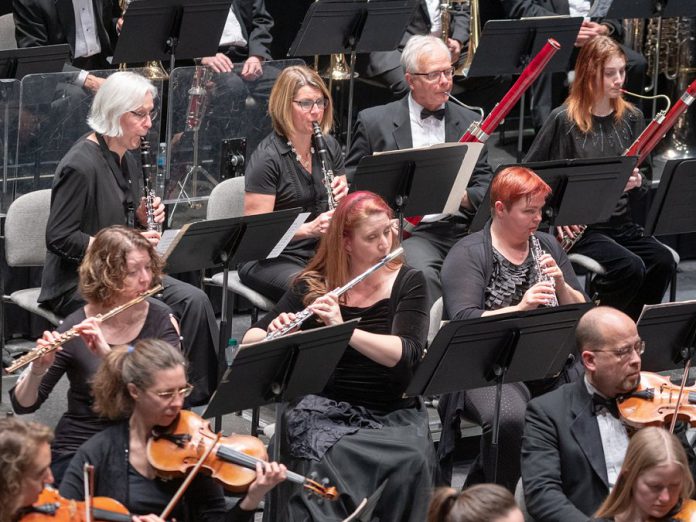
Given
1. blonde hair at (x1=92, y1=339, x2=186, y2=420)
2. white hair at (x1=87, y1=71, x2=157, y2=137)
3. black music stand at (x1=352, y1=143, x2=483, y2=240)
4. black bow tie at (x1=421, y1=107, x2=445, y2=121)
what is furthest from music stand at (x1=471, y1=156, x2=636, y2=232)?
blonde hair at (x1=92, y1=339, x2=186, y2=420)

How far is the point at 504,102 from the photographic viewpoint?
5.59 metres

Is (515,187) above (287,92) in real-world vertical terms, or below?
below

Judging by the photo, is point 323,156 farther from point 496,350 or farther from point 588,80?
point 496,350

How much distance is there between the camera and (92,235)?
16.4ft

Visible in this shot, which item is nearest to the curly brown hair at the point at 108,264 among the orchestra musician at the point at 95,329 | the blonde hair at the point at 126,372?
the orchestra musician at the point at 95,329

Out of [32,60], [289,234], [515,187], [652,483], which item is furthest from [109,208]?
[652,483]

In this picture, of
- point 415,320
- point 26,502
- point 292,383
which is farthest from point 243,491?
point 415,320

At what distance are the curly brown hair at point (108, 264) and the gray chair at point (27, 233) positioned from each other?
3.30 ft

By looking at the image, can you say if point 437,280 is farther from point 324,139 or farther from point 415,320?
point 415,320

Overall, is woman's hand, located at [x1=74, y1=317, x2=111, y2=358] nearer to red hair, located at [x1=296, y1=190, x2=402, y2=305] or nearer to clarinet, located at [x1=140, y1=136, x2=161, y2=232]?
red hair, located at [x1=296, y1=190, x2=402, y2=305]

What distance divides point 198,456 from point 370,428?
0.80 meters

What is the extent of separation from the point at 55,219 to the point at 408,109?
1691 millimetres

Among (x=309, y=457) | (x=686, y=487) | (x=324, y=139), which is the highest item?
(x=324, y=139)

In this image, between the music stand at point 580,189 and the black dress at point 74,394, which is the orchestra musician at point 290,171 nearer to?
the music stand at point 580,189
